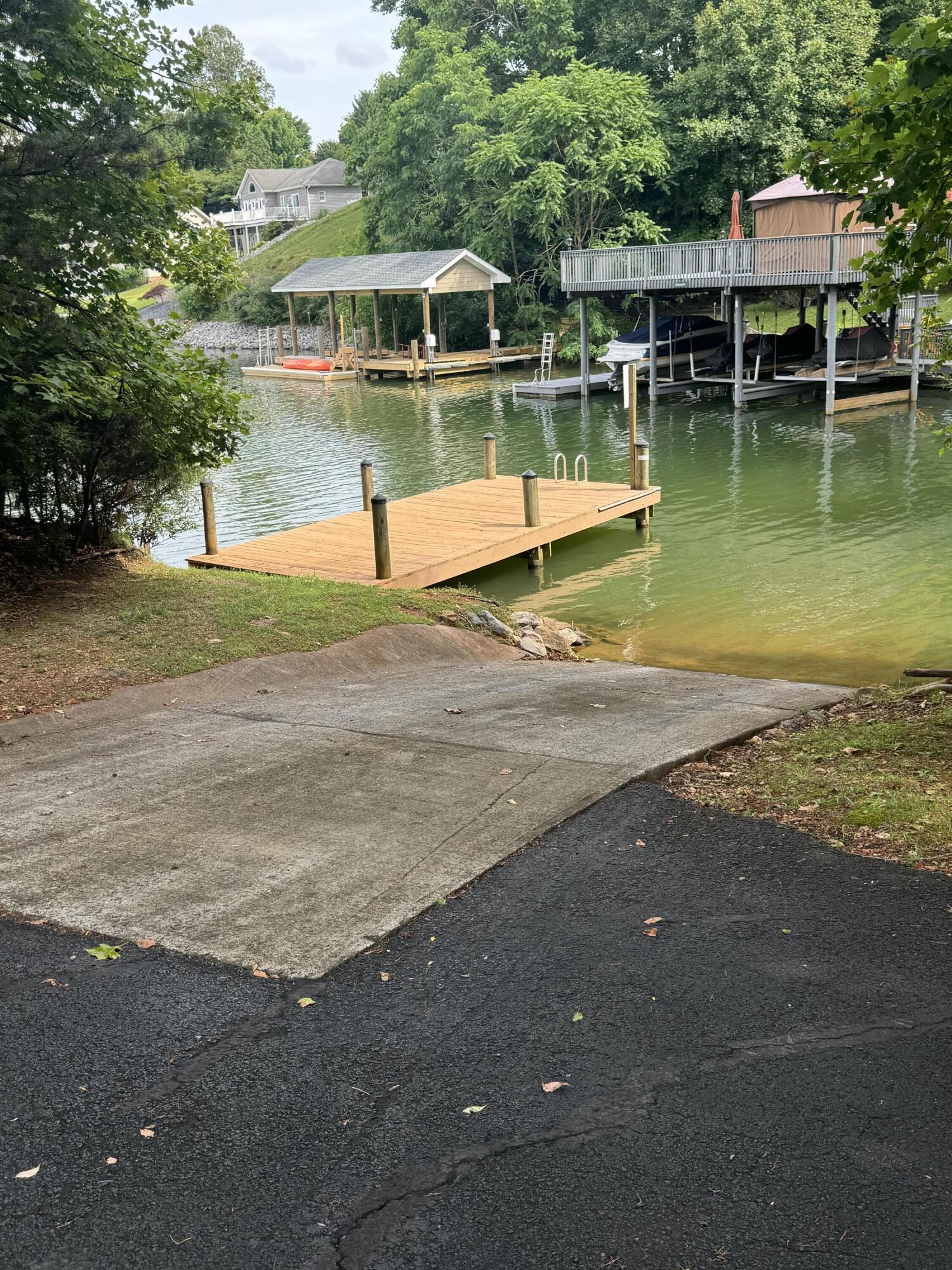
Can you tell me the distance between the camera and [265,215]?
96250 millimetres

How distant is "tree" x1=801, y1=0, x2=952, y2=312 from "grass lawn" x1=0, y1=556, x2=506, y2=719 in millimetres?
6073

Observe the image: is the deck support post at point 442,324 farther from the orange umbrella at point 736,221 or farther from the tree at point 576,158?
the orange umbrella at point 736,221

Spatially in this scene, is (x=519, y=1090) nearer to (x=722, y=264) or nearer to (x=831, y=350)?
(x=831, y=350)

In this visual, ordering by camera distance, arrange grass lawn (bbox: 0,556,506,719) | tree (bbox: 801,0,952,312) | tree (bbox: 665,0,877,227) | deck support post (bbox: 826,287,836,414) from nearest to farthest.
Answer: tree (bbox: 801,0,952,312), grass lawn (bbox: 0,556,506,719), deck support post (bbox: 826,287,836,414), tree (bbox: 665,0,877,227)

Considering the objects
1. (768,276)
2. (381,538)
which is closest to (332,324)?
(768,276)

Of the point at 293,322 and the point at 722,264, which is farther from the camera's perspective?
the point at 293,322

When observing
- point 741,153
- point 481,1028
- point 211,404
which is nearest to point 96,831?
point 481,1028

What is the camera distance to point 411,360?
1903 inches

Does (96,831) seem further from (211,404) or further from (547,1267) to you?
(211,404)

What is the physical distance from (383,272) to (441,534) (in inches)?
1419

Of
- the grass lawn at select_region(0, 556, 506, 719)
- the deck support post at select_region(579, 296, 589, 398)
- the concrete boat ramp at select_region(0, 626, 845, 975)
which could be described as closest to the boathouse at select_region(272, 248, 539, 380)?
the deck support post at select_region(579, 296, 589, 398)

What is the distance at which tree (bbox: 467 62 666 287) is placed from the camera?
4781cm

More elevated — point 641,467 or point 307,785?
point 641,467

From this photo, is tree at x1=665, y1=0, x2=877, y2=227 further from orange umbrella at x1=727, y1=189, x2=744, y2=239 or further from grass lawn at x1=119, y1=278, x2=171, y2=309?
grass lawn at x1=119, y1=278, x2=171, y2=309
